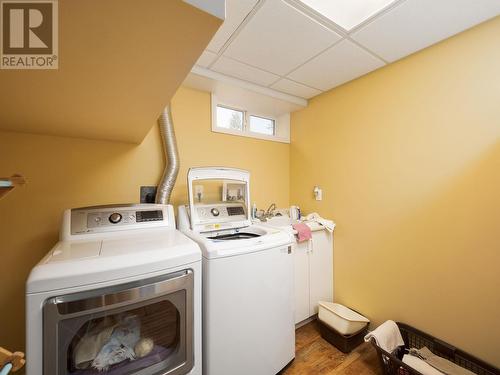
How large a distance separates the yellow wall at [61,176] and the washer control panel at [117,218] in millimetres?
385

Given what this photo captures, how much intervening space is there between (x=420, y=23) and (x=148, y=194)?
219 cm

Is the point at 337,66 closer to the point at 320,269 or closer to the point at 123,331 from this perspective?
the point at 320,269

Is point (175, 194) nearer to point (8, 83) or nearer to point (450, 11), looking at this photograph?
point (8, 83)

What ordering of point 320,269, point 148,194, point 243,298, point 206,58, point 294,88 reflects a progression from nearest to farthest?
1. point 243,298
2. point 206,58
3. point 148,194
4. point 320,269
5. point 294,88

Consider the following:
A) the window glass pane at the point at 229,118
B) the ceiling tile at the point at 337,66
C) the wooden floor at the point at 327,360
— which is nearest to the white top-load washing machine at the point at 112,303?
the wooden floor at the point at 327,360

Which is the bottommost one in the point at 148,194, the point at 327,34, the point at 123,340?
the point at 123,340

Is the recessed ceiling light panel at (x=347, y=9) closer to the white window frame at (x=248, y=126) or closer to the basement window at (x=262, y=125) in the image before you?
the white window frame at (x=248, y=126)

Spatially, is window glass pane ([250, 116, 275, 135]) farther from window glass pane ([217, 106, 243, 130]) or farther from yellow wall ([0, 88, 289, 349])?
yellow wall ([0, 88, 289, 349])

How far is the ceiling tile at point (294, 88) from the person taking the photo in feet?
6.50

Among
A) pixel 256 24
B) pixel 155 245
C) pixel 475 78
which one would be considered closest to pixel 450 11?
pixel 475 78

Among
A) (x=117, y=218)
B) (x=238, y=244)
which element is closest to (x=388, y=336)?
(x=238, y=244)

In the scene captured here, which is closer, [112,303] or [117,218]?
[112,303]

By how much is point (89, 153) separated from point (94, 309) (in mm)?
1185

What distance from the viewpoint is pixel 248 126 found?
2.41 meters
